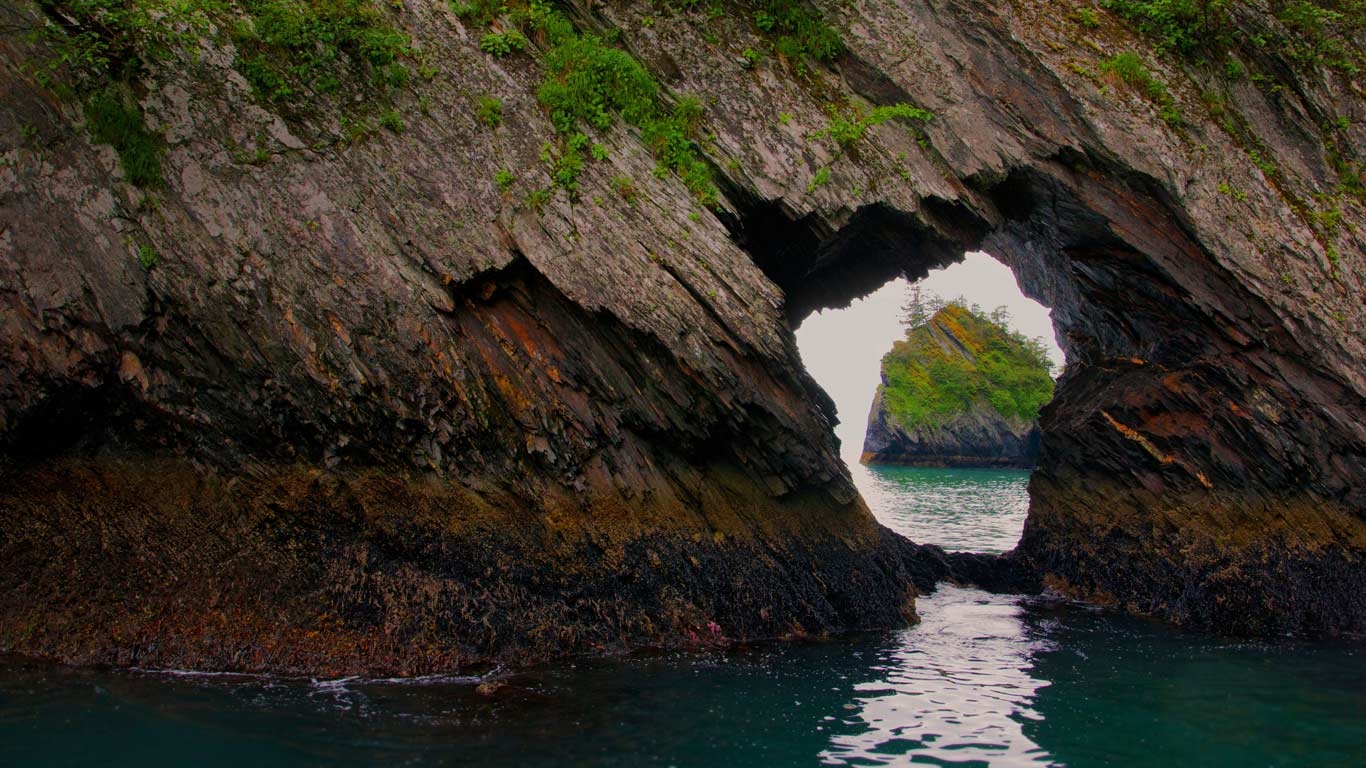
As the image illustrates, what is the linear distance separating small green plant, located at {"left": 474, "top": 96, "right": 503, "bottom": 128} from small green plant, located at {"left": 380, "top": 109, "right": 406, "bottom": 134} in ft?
3.47

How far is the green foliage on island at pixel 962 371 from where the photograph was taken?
217ft

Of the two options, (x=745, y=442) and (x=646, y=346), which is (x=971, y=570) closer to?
(x=745, y=442)

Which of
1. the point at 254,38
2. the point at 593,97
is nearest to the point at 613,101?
the point at 593,97

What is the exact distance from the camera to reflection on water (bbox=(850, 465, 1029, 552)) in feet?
76.2

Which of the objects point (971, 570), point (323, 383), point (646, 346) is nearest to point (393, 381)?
point (323, 383)

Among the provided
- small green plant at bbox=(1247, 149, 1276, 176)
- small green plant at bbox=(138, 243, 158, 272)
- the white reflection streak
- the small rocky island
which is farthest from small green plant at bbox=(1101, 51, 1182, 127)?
the small rocky island

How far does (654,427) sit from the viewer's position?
38.8ft

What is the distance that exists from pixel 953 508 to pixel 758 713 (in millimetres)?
25611

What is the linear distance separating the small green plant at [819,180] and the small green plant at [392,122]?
19.5 ft

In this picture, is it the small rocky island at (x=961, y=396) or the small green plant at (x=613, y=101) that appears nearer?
the small green plant at (x=613, y=101)

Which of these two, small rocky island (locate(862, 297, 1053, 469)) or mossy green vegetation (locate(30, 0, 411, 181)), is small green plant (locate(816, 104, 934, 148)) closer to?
mossy green vegetation (locate(30, 0, 411, 181))

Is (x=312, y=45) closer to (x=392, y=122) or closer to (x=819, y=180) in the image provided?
(x=392, y=122)

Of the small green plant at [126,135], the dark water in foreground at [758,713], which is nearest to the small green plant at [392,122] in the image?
the small green plant at [126,135]

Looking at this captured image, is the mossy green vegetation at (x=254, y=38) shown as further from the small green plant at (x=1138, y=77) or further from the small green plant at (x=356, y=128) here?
the small green plant at (x=1138, y=77)
